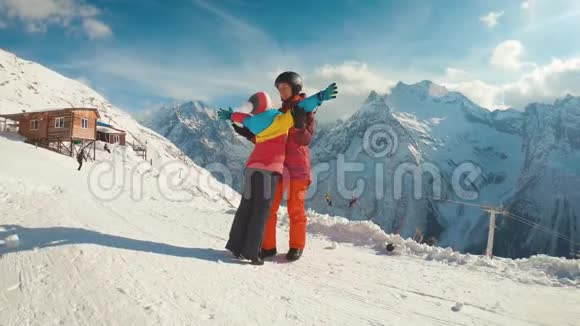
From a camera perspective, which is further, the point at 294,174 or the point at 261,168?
the point at 294,174

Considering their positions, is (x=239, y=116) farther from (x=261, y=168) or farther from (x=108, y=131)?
(x=108, y=131)

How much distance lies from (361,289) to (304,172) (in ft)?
6.66

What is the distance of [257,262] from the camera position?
461 centimetres

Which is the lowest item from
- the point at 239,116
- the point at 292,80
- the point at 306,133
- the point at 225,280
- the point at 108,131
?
the point at 225,280

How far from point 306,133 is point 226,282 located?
7.62 ft

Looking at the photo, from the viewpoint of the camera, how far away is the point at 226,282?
366cm

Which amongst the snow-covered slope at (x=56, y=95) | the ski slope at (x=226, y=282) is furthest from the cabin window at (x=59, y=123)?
the snow-covered slope at (x=56, y=95)

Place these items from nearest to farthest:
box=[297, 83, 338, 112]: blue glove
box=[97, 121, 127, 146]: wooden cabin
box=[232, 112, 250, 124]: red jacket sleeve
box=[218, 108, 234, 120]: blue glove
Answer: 1. box=[297, 83, 338, 112]: blue glove
2. box=[232, 112, 250, 124]: red jacket sleeve
3. box=[218, 108, 234, 120]: blue glove
4. box=[97, 121, 127, 146]: wooden cabin

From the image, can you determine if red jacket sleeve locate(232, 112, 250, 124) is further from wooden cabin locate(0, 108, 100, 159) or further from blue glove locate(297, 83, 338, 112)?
wooden cabin locate(0, 108, 100, 159)

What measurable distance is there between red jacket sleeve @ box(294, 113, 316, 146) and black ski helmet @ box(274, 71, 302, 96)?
1.47ft

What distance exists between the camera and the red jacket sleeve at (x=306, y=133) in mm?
5078

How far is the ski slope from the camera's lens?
2.79 meters

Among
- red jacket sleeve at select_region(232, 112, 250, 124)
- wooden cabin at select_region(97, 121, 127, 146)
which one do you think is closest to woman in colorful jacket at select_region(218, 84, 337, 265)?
red jacket sleeve at select_region(232, 112, 250, 124)

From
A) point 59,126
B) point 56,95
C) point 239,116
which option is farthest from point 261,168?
point 56,95
